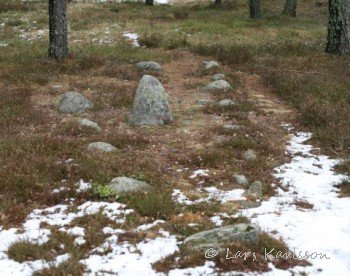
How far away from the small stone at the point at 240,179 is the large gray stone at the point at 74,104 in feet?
17.0

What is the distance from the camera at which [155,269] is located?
512cm

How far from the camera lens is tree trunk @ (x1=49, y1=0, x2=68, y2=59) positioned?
15.2 meters

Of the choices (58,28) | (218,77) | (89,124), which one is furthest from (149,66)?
(89,124)

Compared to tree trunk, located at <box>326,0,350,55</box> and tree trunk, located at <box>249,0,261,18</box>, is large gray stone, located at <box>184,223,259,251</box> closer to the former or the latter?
tree trunk, located at <box>326,0,350,55</box>

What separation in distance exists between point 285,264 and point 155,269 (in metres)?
1.58

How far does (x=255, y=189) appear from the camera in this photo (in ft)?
23.4

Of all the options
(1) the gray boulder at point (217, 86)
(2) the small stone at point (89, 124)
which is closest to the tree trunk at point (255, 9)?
(1) the gray boulder at point (217, 86)

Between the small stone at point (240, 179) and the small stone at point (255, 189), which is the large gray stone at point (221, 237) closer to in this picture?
the small stone at point (255, 189)

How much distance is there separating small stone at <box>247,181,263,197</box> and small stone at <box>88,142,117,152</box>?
2.95m

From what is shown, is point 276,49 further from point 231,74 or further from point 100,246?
point 100,246

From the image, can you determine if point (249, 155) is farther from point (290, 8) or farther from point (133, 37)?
point (290, 8)

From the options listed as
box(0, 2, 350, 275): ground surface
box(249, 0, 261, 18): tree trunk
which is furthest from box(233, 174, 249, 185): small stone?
box(249, 0, 261, 18): tree trunk

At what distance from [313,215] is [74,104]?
7.01 m

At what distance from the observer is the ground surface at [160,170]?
5.43 metres
